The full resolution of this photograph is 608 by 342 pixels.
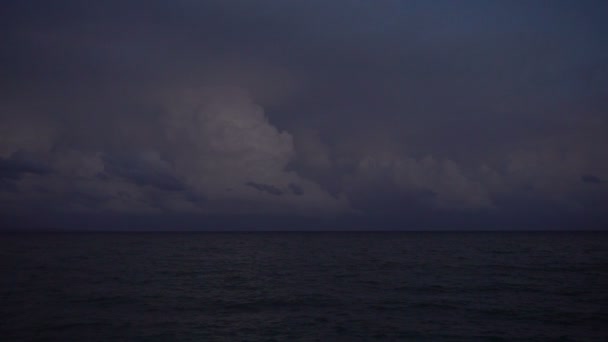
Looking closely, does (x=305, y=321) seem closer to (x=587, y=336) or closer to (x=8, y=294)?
(x=587, y=336)

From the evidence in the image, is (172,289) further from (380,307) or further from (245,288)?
(380,307)

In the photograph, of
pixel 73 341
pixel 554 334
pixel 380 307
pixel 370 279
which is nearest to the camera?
pixel 73 341

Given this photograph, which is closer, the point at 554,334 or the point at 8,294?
the point at 554,334

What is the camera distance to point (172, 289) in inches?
1629

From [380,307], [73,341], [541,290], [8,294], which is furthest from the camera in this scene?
[541,290]

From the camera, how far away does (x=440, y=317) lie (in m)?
29.7

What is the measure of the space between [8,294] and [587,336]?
154 ft

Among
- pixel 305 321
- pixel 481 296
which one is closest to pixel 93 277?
pixel 305 321

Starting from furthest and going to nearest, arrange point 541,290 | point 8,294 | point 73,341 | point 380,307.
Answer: point 541,290, point 8,294, point 380,307, point 73,341

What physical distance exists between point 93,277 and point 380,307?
120ft

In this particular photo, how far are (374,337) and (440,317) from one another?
754 centimetres

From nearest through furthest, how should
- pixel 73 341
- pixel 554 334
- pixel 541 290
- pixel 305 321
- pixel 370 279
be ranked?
pixel 73 341, pixel 554 334, pixel 305 321, pixel 541 290, pixel 370 279

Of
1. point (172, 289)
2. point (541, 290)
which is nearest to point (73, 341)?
point (172, 289)

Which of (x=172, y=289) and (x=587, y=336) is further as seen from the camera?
(x=172, y=289)
